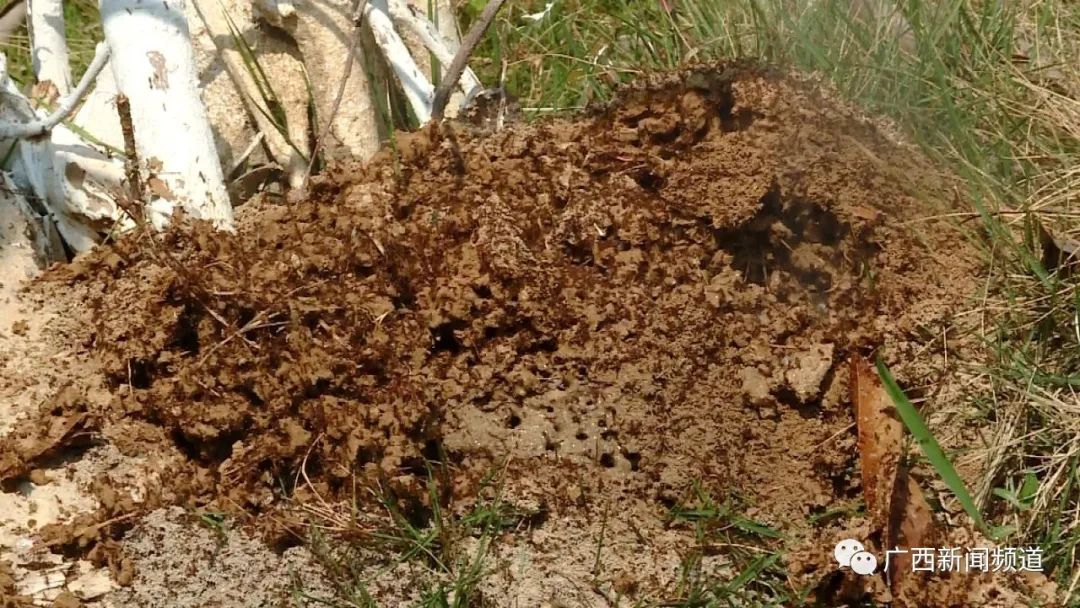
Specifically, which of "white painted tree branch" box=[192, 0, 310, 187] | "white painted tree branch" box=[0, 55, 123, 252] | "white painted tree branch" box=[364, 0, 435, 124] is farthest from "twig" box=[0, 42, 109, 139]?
"white painted tree branch" box=[364, 0, 435, 124]

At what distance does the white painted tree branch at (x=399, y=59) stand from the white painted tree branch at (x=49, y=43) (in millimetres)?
716

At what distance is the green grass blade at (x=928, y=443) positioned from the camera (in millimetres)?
1836

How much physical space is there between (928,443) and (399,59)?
61.6 inches

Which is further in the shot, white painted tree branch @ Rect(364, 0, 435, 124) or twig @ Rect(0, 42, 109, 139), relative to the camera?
white painted tree branch @ Rect(364, 0, 435, 124)

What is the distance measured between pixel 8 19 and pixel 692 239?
2.16 m

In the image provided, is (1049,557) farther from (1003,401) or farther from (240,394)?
(240,394)

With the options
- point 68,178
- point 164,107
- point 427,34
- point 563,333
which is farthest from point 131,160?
point 563,333

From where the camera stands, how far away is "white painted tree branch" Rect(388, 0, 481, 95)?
2.74 meters

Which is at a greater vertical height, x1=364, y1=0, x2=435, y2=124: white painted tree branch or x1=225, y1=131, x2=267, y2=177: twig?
x1=364, y1=0, x2=435, y2=124: white painted tree branch

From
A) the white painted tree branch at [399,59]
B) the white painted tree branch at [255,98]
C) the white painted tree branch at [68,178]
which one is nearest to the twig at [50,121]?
the white painted tree branch at [68,178]

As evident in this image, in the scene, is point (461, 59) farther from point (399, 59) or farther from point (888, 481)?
point (888, 481)

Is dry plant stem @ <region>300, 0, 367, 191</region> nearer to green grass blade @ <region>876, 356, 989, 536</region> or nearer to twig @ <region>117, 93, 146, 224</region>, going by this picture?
twig @ <region>117, 93, 146, 224</region>

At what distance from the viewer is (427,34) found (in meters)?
2.77

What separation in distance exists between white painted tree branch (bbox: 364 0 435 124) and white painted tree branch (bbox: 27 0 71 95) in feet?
2.35
